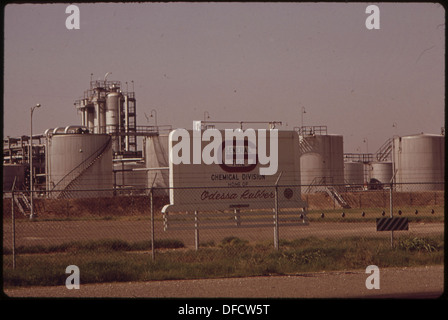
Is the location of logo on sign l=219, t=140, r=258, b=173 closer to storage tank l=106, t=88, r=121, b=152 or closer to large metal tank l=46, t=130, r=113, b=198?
large metal tank l=46, t=130, r=113, b=198

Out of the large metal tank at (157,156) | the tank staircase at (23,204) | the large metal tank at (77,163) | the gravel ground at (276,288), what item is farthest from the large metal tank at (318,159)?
the gravel ground at (276,288)

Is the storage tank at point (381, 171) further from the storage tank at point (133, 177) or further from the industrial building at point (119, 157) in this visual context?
the storage tank at point (133, 177)

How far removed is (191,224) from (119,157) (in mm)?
34718

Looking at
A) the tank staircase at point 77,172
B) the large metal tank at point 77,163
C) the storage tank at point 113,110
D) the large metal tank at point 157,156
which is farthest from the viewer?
the storage tank at point 113,110

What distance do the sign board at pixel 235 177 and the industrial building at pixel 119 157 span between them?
17174 millimetres

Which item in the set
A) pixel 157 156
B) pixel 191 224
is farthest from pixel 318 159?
pixel 191 224

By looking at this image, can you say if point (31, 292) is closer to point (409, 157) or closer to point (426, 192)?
point (426, 192)

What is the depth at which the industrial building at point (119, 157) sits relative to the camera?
124 ft

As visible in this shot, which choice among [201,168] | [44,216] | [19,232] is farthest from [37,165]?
[201,168]

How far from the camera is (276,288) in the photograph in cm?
924

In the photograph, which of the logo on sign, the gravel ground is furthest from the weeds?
the logo on sign

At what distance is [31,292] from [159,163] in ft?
109

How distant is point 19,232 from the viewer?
72.6 feet

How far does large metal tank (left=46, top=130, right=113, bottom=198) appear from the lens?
3762 cm
